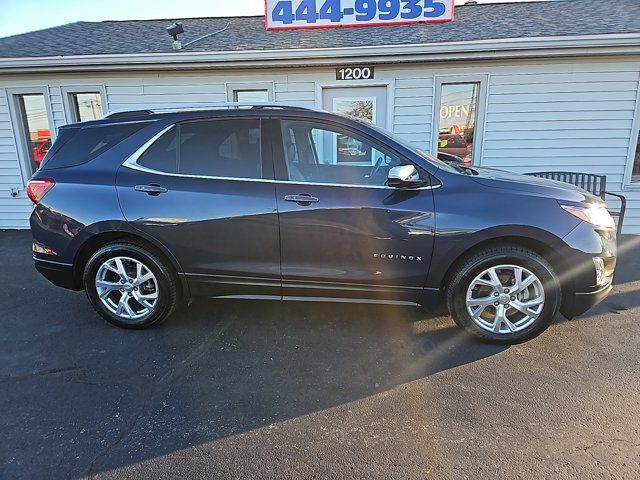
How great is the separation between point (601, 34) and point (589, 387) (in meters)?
5.28

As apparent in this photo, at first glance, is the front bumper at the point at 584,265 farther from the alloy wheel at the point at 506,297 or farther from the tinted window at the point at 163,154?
the tinted window at the point at 163,154

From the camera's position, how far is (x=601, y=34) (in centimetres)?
571

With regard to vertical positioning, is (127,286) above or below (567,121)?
below

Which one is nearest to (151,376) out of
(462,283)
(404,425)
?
(404,425)

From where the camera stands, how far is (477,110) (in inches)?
258

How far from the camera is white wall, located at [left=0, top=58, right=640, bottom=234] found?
20.5ft

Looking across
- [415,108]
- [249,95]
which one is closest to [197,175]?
[249,95]

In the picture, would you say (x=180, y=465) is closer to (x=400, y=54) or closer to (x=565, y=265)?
(x=565, y=265)

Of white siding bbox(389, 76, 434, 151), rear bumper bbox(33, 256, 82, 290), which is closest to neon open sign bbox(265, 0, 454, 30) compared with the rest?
white siding bbox(389, 76, 434, 151)

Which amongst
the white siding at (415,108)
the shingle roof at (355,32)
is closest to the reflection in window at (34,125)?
the shingle roof at (355,32)

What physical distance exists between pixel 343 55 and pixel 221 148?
11.9ft

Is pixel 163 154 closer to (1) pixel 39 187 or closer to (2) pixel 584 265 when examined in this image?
(1) pixel 39 187

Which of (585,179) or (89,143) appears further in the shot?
(585,179)

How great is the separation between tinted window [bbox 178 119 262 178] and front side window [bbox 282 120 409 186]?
271mm
